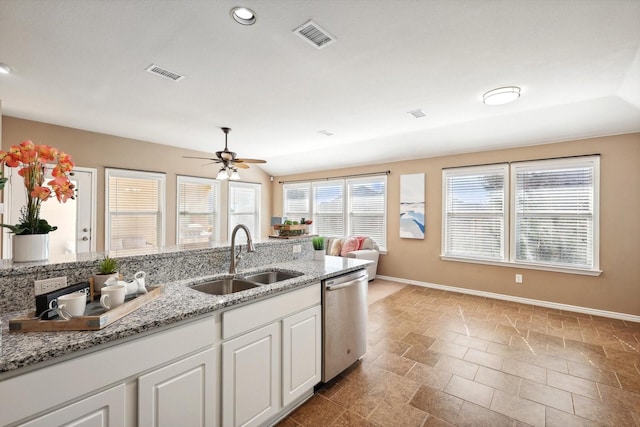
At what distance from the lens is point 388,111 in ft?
12.7

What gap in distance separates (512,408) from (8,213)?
626 cm

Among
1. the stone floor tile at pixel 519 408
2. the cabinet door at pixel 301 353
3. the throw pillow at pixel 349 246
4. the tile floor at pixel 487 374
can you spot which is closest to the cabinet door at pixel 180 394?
the cabinet door at pixel 301 353

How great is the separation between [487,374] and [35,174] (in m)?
3.53

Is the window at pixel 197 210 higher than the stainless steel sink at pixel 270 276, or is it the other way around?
the window at pixel 197 210

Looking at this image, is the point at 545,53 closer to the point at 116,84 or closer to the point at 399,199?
the point at 399,199

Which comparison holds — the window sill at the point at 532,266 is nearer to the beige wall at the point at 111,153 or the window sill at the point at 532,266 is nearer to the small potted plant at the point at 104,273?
the beige wall at the point at 111,153

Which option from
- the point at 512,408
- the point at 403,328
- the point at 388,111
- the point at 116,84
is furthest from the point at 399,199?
the point at 116,84

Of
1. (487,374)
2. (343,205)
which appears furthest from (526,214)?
(343,205)

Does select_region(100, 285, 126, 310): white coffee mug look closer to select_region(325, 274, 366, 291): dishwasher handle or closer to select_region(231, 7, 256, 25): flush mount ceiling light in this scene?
select_region(325, 274, 366, 291): dishwasher handle

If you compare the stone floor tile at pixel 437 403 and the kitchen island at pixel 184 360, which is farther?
the stone floor tile at pixel 437 403

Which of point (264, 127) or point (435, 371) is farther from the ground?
point (264, 127)

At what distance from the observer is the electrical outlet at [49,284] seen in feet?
4.70

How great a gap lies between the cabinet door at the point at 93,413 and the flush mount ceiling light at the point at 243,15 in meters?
2.21

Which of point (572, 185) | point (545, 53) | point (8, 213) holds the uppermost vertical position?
point (545, 53)
